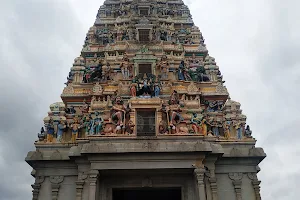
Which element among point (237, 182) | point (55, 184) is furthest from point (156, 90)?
point (55, 184)

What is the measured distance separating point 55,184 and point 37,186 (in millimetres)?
955

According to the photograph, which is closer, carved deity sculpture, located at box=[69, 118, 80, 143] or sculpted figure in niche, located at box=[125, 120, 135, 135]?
sculpted figure in niche, located at box=[125, 120, 135, 135]

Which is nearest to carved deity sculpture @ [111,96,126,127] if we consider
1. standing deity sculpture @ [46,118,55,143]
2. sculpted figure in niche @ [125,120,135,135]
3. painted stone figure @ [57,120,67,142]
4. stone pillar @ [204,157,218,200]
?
sculpted figure in niche @ [125,120,135,135]

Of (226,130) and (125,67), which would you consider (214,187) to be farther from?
(125,67)

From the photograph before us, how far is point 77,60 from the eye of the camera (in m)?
23.2

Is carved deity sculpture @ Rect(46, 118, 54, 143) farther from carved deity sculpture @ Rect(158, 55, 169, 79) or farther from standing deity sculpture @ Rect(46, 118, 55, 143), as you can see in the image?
carved deity sculpture @ Rect(158, 55, 169, 79)

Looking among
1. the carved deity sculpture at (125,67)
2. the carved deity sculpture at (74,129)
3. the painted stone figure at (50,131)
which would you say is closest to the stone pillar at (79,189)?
the carved deity sculpture at (74,129)

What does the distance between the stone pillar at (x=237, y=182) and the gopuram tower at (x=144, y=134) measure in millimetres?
53

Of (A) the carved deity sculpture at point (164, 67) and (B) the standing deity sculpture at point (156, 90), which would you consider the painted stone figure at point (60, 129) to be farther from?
(A) the carved deity sculpture at point (164, 67)

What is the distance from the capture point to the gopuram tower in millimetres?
16781

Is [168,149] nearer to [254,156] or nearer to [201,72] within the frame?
[254,156]

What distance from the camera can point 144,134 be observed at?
18.8 meters

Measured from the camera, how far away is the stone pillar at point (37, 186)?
1731 centimetres

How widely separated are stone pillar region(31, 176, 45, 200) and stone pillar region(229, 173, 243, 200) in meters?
10.5
